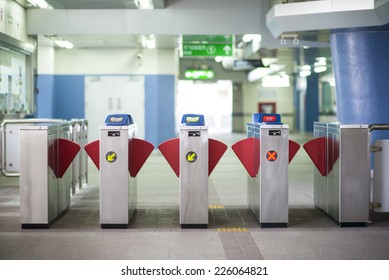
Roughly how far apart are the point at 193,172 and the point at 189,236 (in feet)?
2.17

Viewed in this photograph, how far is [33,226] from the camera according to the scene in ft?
19.2

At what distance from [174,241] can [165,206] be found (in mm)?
1956

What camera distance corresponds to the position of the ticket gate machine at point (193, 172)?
580 centimetres

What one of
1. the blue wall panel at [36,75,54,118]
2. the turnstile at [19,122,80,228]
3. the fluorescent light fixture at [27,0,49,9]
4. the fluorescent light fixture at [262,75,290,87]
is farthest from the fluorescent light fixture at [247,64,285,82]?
the turnstile at [19,122,80,228]

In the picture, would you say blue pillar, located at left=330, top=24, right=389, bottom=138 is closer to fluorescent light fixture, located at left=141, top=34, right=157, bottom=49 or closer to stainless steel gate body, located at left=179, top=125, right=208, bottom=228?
fluorescent light fixture, located at left=141, top=34, right=157, bottom=49

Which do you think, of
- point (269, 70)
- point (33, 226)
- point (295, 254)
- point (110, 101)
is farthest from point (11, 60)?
point (269, 70)

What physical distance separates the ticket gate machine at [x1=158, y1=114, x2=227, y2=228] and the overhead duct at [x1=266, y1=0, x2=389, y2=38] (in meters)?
3.91

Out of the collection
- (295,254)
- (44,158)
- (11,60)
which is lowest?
(295,254)

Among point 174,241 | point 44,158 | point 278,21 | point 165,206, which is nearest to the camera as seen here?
point 174,241

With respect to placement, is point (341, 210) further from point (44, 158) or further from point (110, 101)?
point (110, 101)

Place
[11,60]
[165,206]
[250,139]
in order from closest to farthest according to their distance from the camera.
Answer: [250,139] < [165,206] < [11,60]

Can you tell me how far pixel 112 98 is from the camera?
15.7 meters

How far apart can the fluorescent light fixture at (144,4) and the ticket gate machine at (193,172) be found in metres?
5.42

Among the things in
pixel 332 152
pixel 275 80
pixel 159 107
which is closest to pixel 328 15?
pixel 332 152
